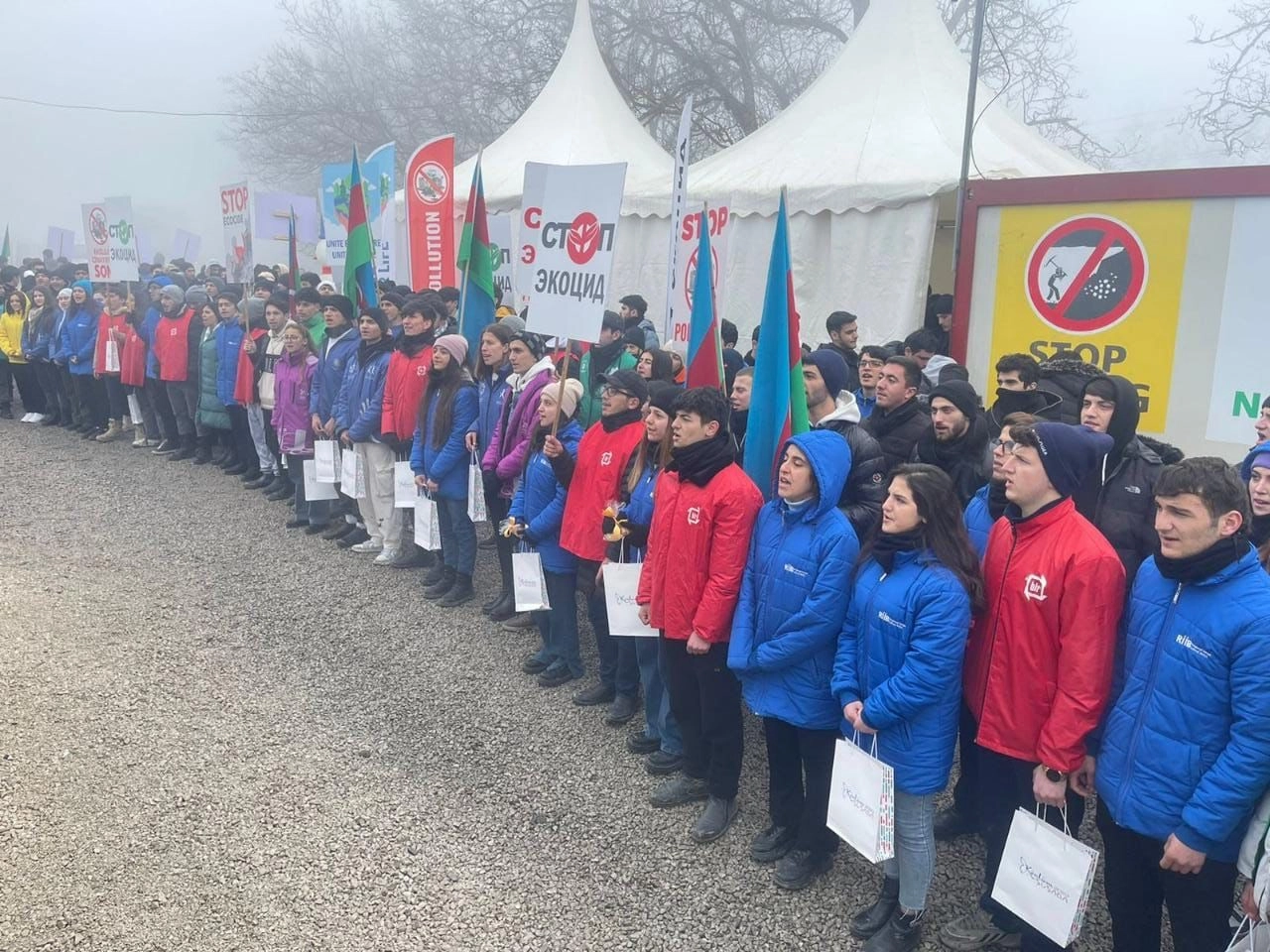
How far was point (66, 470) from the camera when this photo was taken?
10.8 m

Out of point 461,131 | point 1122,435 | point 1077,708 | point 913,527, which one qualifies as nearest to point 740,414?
point 1122,435

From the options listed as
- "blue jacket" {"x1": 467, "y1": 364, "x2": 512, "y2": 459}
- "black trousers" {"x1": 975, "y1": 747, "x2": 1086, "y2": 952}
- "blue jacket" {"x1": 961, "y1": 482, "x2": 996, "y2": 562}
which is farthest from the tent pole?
"black trousers" {"x1": 975, "y1": 747, "x2": 1086, "y2": 952}

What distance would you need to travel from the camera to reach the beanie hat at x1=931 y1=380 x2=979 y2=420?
4320 mm

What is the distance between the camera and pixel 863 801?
3.19 meters

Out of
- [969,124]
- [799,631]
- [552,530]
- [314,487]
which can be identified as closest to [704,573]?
[799,631]

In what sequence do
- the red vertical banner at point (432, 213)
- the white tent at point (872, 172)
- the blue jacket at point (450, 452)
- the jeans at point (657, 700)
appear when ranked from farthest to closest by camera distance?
the red vertical banner at point (432, 213) → the white tent at point (872, 172) → the blue jacket at point (450, 452) → the jeans at point (657, 700)

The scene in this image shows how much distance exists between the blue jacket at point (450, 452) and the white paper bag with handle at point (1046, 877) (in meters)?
4.56

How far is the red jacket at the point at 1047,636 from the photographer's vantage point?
9.22 feet

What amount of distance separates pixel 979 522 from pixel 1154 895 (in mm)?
1331

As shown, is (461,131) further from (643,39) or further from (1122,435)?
(1122,435)

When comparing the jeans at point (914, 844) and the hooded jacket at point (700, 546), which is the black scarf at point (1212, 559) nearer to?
the jeans at point (914, 844)

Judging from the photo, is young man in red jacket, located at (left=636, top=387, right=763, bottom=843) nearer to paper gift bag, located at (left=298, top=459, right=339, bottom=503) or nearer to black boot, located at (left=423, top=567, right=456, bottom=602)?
black boot, located at (left=423, top=567, right=456, bottom=602)

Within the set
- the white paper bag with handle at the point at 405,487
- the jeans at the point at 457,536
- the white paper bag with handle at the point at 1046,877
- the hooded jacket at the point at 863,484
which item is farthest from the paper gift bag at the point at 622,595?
the white paper bag with handle at the point at 405,487

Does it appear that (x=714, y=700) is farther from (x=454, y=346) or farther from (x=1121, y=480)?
(x=454, y=346)
